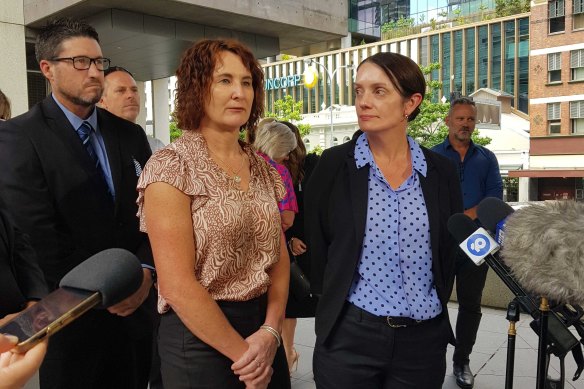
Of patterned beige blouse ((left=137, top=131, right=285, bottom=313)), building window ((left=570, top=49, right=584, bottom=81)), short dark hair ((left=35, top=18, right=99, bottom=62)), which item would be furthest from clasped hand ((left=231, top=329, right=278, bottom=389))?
building window ((left=570, top=49, right=584, bottom=81))

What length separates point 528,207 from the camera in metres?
1.59

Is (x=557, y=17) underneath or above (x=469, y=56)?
underneath

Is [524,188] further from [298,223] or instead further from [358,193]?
[358,193]

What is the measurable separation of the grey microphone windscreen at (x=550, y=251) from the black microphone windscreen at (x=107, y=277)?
3.39 feet

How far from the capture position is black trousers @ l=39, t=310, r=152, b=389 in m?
2.08

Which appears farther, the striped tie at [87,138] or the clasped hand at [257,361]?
the striped tie at [87,138]

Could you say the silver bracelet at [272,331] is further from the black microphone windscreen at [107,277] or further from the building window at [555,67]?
the building window at [555,67]

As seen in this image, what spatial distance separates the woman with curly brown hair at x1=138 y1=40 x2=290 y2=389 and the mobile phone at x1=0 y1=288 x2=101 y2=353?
0.92 m

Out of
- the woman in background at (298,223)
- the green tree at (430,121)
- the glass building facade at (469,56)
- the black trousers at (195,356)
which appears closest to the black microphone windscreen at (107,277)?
the black trousers at (195,356)

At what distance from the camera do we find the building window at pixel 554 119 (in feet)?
115

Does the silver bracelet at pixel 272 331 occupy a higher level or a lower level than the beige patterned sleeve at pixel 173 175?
lower

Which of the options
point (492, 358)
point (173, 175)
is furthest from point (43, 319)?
point (492, 358)

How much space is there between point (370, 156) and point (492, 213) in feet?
1.90

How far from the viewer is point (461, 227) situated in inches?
73.7
